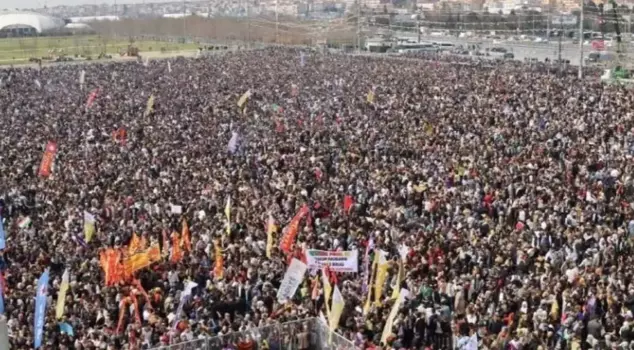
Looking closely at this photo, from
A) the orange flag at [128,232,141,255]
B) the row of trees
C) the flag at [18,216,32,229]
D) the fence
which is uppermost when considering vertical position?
the row of trees

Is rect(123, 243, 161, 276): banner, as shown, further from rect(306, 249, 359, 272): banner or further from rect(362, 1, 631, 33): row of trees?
rect(362, 1, 631, 33): row of trees

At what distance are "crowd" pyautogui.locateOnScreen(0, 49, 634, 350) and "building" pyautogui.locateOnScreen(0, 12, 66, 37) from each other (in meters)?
110

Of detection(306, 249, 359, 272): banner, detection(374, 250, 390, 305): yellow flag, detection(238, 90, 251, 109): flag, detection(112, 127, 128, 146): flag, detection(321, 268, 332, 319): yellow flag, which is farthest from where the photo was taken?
detection(238, 90, 251, 109): flag

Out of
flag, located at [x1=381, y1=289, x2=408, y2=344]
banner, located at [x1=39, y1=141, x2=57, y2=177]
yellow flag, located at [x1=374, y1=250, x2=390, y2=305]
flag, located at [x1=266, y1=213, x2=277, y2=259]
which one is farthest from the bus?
flag, located at [x1=381, y1=289, x2=408, y2=344]

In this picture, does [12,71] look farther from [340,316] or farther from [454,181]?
[340,316]

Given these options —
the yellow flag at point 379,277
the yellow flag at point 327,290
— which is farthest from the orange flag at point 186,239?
the yellow flag at point 379,277

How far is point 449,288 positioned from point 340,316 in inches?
83.8

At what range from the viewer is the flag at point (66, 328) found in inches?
612

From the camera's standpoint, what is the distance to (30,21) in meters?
160

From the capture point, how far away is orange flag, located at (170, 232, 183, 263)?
19.0 m

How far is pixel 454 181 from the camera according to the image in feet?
81.6

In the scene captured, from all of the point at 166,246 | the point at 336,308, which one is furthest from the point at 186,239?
the point at 336,308

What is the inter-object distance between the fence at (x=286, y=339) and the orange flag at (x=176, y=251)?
474 cm

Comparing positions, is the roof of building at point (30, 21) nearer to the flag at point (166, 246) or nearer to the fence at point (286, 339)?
the flag at point (166, 246)
